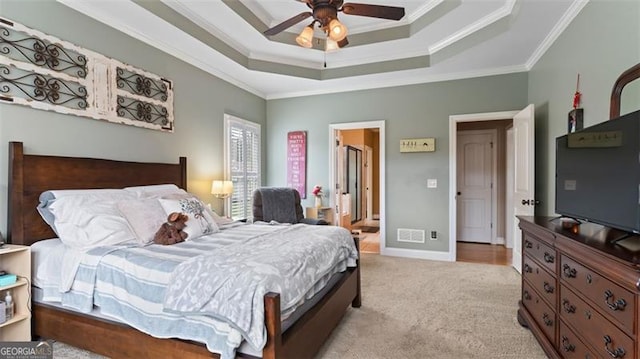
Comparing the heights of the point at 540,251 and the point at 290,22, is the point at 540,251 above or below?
below

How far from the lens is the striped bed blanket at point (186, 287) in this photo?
1.52 metres

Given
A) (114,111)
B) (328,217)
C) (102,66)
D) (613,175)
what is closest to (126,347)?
(114,111)

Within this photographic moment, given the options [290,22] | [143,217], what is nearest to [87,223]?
[143,217]

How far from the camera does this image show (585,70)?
263 centimetres

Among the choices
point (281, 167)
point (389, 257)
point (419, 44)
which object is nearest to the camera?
point (419, 44)

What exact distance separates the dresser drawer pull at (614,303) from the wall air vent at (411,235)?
11.3 feet

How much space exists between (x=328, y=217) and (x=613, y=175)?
389 centimetres

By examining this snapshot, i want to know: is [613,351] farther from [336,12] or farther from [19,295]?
[19,295]

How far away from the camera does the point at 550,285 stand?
2.00m

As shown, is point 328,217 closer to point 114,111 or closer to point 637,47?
point 114,111

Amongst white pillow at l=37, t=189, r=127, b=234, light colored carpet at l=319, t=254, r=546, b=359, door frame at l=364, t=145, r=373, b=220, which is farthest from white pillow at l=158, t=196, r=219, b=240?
door frame at l=364, t=145, r=373, b=220

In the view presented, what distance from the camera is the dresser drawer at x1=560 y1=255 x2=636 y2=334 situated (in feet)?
4.00

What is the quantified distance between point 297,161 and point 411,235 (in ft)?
7.45

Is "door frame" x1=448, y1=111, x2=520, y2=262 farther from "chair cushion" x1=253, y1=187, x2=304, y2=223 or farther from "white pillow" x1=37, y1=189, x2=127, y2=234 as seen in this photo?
"white pillow" x1=37, y1=189, x2=127, y2=234
